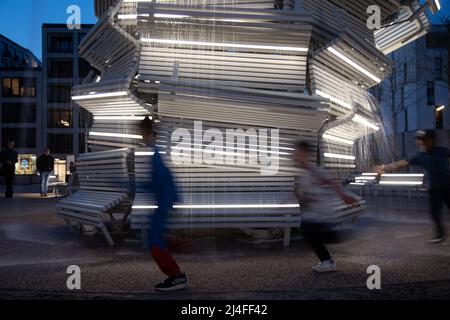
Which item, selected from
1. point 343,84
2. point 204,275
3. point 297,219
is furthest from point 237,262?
point 343,84

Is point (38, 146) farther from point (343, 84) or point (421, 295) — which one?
point (421, 295)

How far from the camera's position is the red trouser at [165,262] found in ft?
21.0

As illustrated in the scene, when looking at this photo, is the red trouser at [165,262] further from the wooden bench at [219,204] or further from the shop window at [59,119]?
the shop window at [59,119]

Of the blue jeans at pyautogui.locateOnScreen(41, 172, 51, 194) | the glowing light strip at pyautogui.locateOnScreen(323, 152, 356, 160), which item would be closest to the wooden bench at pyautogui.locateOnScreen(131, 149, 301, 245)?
the glowing light strip at pyautogui.locateOnScreen(323, 152, 356, 160)

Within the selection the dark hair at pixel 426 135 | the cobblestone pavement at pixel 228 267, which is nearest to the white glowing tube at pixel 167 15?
A: the cobblestone pavement at pixel 228 267

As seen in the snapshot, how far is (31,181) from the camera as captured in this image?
190 ft

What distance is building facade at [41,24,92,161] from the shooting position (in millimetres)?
73438

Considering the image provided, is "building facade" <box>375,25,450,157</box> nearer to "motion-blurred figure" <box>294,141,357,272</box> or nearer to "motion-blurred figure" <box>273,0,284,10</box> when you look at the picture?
"motion-blurred figure" <box>273,0,284,10</box>

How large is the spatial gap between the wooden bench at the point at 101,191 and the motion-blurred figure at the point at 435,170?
197 inches

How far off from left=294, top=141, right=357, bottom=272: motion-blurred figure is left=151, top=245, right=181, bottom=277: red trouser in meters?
2.08

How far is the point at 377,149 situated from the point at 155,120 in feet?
127

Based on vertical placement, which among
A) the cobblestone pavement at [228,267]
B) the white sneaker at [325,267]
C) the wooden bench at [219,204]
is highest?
the wooden bench at [219,204]

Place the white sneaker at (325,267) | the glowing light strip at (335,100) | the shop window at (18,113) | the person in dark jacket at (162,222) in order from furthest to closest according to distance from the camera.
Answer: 1. the shop window at (18,113)
2. the glowing light strip at (335,100)
3. the white sneaker at (325,267)
4. the person in dark jacket at (162,222)

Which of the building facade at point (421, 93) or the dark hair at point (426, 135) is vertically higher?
the building facade at point (421, 93)
